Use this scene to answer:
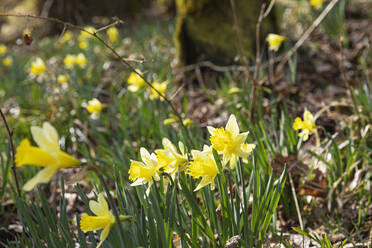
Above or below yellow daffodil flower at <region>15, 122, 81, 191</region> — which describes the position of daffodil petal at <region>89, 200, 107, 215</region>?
below

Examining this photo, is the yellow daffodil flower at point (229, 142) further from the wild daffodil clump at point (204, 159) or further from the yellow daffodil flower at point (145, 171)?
the yellow daffodil flower at point (145, 171)

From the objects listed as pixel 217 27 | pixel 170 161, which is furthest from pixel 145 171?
pixel 217 27

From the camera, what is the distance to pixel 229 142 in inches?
43.6

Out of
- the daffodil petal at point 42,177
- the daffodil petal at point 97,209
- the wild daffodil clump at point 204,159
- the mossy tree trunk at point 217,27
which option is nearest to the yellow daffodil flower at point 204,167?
the wild daffodil clump at point 204,159

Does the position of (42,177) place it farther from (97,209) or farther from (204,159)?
(204,159)

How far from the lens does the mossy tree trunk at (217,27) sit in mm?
3545

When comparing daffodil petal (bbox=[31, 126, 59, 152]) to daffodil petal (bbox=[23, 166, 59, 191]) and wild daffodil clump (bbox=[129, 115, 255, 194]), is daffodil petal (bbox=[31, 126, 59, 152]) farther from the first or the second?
wild daffodil clump (bbox=[129, 115, 255, 194])

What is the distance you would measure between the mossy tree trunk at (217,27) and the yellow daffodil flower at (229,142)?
2.49 m

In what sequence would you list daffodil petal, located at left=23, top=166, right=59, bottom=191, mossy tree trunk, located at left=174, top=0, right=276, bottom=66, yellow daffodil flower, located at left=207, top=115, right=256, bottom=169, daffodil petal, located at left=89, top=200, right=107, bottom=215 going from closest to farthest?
1. daffodil petal, located at left=23, top=166, right=59, bottom=191
2. daffodil petal, located at left=89, top=200, right=107, bottom=215
3. yellow daffodil flower, located at left=207, top=115, right=256, bottom=169
4. mossy tree trunk, located at left=174, top=0, right=276, bottom=66

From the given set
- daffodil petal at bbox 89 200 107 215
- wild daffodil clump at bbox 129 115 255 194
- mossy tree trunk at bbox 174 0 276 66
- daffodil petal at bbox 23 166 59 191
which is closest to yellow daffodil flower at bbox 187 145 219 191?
wild daffodil clump at bbox 129 115 255 194

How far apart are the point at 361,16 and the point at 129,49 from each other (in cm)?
375

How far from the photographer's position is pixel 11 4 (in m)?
12.0

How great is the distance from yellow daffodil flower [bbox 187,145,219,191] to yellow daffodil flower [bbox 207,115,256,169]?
39 millimetres

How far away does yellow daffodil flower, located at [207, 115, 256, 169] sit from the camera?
109 cm
